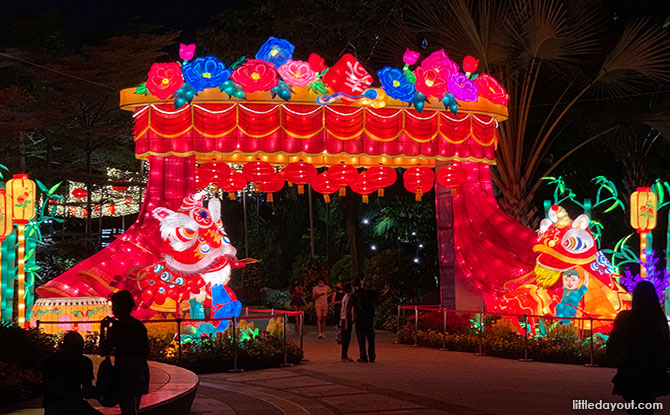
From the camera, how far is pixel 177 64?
17000 mm

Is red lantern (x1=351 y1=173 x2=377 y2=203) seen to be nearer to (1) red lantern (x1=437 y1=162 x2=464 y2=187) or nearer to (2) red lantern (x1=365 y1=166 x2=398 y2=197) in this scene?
(2) red lantern (x1=365 y1=166 x2=398 y2=197)

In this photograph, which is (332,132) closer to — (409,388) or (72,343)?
(409,388)

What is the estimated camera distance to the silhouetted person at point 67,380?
20.9 ft

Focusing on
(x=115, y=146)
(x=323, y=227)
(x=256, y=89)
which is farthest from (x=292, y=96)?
(x=323, y=227)

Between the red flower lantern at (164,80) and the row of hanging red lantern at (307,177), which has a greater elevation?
the red flower lantern at (164,80)

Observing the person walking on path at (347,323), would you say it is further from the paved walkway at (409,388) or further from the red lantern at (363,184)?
the red lantern at (363,184)

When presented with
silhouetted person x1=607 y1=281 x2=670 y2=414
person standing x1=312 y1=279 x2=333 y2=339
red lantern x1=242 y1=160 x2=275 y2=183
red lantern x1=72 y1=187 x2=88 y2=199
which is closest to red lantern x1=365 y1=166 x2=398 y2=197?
red lantern x1=242 y1=160 x2=275 y2=183

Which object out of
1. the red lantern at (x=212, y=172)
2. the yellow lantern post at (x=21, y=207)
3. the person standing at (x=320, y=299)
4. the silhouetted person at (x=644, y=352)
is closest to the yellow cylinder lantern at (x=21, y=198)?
the yellow lantern post at (x=21, y=207)

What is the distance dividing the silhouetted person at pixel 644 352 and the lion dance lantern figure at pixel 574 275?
8.05m

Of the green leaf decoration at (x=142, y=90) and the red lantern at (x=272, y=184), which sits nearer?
the green leaf decoration at (x=142, y=90)

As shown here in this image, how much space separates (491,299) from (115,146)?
16.2m

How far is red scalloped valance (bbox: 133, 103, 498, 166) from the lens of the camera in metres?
17.4

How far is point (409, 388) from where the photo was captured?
38.2 ft

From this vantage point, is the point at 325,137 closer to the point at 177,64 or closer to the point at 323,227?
the point at 177,64
